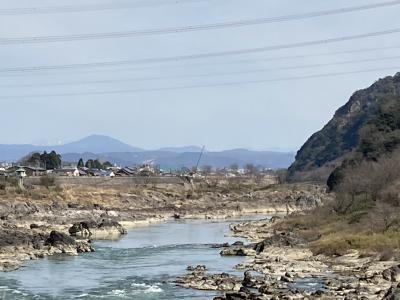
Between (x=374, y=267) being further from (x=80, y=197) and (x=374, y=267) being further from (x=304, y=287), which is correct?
(x=80, y=197)

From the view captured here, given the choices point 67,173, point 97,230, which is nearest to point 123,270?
point 97,230

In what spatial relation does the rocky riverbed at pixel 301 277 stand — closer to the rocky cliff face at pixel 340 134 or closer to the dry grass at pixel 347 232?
the dry grass at pixel 347 232

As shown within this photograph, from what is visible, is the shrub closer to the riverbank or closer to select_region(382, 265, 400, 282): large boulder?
the riverbank

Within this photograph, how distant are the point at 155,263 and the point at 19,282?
28.9 feet

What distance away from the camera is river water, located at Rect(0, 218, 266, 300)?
26594 mm

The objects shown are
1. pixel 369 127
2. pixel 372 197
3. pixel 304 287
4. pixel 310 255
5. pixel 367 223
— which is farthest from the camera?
pixel 369 127

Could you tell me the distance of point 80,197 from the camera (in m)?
75.4

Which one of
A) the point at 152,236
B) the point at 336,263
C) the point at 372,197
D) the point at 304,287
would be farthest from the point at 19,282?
the point at 372,197

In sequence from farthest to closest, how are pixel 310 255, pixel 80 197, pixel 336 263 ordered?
pixel 80 197, pixel 310 255, pixel 336 263

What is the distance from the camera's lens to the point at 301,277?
93.7ft

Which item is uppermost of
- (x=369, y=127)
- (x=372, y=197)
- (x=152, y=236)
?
(x=369, y=127)

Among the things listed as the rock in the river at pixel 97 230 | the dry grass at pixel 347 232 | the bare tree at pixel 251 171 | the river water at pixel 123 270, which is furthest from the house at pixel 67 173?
the bare tree at pixel 251 171

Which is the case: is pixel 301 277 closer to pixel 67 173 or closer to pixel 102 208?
pixel 102 208

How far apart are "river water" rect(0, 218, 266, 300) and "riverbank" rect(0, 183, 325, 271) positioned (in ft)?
6.36
